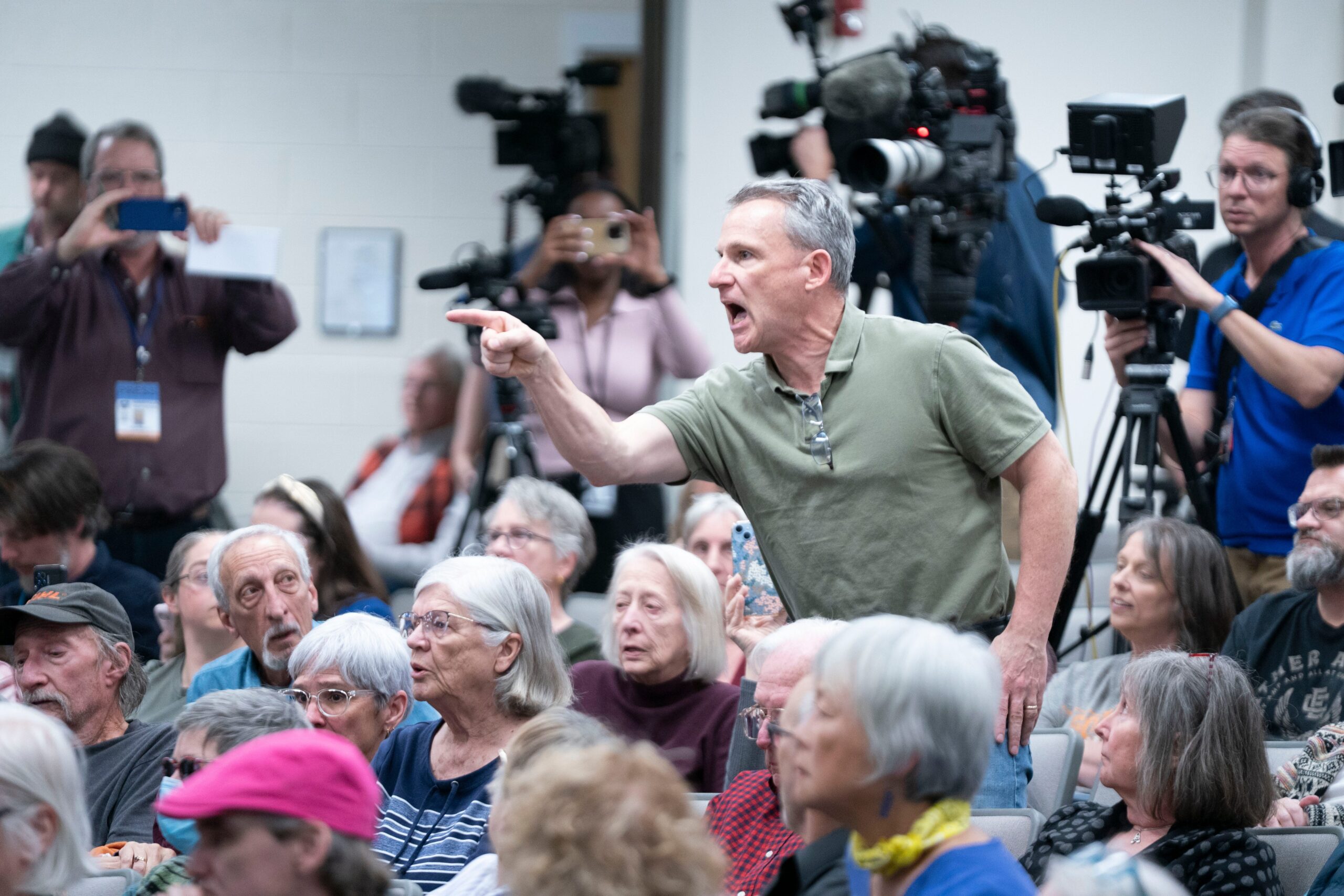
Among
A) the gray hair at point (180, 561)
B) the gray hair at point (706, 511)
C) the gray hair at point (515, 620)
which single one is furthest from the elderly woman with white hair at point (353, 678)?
the gray hair at point (706, 511)

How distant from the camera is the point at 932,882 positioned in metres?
1.58

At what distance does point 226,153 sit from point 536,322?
6.76 ft

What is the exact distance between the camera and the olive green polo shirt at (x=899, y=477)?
2.28 m

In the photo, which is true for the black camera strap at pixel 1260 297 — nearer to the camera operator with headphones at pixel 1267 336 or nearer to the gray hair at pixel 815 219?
the camera operator with headphones at pixel 1267 336

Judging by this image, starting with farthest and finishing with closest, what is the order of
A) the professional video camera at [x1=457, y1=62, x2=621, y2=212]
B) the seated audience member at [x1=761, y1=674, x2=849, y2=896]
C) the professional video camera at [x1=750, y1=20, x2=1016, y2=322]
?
1. the professional video camera at [x1=457, y1=62, x2=621, y2=212]
2. the professional video camera at [x1=750, y1=20, x2=1016, y2=322]
3. the seated audience member at [x1=761, y1=674, x2=849, y2=896]

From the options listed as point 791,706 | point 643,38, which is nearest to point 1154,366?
point 791,706

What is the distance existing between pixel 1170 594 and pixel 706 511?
3.49 ft

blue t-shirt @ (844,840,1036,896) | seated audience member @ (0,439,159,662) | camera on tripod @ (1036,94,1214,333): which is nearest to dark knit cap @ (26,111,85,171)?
seated audience member @ (0,439,159,662)

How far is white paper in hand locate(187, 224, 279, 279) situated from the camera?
13.9 feet

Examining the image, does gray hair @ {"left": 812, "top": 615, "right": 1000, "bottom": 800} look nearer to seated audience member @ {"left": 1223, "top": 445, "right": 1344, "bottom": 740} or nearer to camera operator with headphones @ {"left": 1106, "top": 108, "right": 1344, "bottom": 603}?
seated audience member @ {"left": 1223, "top": 445, "right": 1344, "bottom": 740}

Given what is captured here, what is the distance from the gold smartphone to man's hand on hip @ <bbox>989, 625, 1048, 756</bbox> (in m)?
2.43

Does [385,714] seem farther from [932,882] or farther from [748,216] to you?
[932,882]

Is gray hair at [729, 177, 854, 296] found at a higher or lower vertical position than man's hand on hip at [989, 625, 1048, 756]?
higher

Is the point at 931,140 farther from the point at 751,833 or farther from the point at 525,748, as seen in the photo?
the point at 525,748
